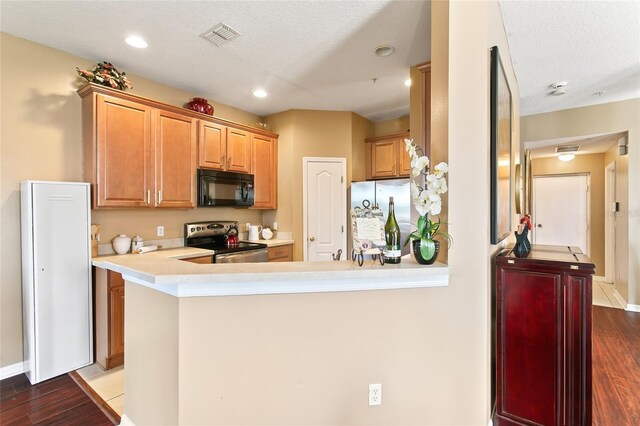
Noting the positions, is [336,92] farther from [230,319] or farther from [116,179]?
[230,319]

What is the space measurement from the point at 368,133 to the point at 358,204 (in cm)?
139

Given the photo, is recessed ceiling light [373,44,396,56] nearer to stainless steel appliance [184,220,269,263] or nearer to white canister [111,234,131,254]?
stainless steel appliance [184,220,269,263]

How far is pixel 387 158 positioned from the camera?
14.6 ft

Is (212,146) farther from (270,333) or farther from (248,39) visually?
(270,333)

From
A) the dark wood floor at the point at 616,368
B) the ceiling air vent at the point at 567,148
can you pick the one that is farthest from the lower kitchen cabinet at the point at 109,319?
the ceiling air vent at the point at 567,148

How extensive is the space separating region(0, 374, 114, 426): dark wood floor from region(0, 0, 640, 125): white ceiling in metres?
2.78

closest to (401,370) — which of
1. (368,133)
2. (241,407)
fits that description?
(241,407)

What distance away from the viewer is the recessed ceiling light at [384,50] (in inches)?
101

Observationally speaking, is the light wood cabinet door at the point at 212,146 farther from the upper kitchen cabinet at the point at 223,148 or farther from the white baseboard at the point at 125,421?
the white baseboard at the point at 125,421

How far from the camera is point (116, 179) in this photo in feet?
9.10

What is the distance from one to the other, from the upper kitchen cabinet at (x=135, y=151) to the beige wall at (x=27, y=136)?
0.14 metres

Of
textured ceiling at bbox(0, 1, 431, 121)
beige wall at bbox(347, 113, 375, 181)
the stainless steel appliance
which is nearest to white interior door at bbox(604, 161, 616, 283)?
beige wall at bbox(347, 113, 375, 181)

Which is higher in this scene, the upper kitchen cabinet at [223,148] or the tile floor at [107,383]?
the upper kitchen cabinet at [223,148]

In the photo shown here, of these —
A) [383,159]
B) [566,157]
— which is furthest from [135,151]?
[566,157]
